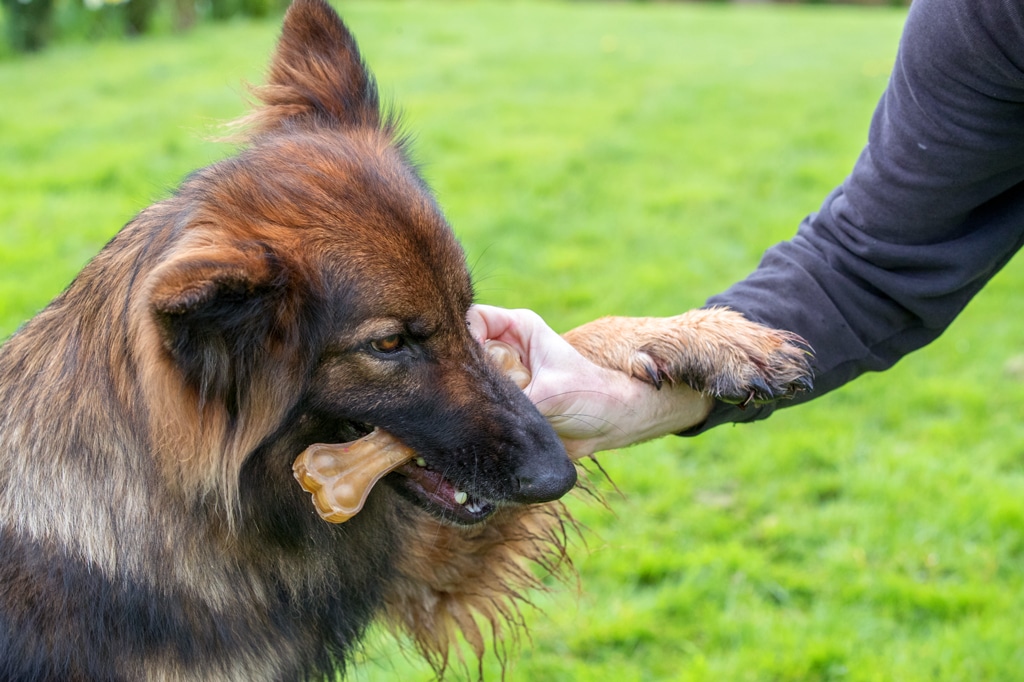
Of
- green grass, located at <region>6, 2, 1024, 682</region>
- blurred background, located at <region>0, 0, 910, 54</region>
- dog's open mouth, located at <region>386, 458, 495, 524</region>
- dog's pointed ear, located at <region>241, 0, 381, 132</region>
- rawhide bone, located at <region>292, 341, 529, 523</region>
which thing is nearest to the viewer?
rawhide bone, located at <region>292, 341, 529, 523</region>

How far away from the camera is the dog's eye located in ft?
7.41

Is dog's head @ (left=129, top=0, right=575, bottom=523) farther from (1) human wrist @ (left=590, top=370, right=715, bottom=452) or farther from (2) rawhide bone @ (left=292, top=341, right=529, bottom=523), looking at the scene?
(1) human wrist @ (left=590, top=370, right=715, bottom=452)

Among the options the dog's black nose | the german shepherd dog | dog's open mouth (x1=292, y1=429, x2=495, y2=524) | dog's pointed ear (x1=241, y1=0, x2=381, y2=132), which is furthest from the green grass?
the dog's black nose

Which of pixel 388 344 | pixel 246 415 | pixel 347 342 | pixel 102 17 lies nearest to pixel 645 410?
pixel 388 344

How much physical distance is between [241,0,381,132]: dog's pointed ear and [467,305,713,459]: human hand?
0.75 m

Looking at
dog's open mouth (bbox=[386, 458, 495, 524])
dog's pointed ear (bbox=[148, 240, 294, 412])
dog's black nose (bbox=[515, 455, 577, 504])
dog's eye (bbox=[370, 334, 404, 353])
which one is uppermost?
dog's pointed ear (bbox=[148, 240, 294, 412])

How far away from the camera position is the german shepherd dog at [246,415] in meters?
2.15

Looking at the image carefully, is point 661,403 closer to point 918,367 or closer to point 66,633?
point 66,633

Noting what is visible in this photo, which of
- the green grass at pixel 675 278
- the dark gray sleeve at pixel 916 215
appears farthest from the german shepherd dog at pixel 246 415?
the green grass at pixel 675 278

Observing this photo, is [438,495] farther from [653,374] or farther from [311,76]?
[311,76]

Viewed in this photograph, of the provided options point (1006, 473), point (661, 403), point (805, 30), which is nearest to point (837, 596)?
point (1006, 473)

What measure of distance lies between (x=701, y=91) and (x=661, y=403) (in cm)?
963

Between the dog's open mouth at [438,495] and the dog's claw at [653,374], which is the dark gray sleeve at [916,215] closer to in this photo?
the dog's claw at [653,374]

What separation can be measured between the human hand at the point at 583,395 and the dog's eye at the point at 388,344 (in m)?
0.29
